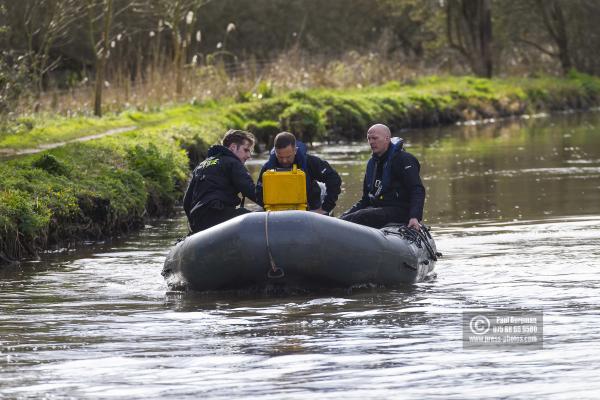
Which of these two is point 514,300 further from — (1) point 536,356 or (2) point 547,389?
(2) point 547,389

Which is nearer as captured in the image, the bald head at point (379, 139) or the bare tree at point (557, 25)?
the bald head at point (379, 139)

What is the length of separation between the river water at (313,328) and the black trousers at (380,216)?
0.63 meters

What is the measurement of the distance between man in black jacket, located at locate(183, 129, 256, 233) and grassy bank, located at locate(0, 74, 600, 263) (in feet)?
6.40

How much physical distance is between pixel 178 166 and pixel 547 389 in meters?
11.8

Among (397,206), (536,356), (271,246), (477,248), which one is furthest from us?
(477,248)

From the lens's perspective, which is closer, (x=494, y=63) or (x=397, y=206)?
(x=397, y=206)

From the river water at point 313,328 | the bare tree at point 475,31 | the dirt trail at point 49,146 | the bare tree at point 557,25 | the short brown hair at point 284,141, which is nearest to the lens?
the river water at point 313,328

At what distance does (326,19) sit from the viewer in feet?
172

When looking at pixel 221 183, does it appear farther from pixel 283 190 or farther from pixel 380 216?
pixel 380 216

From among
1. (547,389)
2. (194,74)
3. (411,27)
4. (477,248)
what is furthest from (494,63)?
(547,389)

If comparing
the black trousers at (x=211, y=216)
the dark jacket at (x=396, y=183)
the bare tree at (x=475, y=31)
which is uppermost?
the bare tree at (x=475, y=31)

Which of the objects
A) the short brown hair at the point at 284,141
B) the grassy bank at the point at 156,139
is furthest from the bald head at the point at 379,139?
the grassy bank at the point at 156,139

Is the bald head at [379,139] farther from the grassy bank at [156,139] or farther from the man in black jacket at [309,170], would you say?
the grassy bank at [156,139]

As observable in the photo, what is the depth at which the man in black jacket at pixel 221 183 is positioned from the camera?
12156 millimetres
